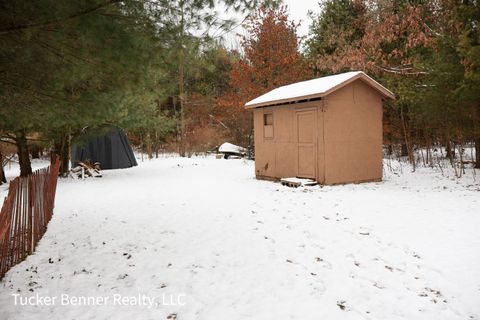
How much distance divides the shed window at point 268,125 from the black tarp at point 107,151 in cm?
789

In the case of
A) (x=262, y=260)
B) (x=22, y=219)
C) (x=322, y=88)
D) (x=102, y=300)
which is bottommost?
(x=102, y=300)

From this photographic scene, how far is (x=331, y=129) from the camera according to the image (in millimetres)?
10375

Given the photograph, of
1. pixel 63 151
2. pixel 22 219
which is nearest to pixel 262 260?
pixel 22 219

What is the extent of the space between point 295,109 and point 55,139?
30.3 ft

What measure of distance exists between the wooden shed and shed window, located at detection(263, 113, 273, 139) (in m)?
0.32

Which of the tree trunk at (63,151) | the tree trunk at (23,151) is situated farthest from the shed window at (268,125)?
the tree trunk at (23,151)

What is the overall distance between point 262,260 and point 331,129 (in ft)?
21.6

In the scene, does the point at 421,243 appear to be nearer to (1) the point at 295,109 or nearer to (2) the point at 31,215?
(2) the point at 31,215

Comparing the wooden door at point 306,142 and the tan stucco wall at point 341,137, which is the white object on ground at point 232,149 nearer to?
the tan stucco wall at point 341,137

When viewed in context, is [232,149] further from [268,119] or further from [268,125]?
[268,125]

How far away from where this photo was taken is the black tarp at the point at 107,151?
1714cm

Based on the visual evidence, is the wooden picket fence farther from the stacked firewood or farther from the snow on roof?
the stacked firewood

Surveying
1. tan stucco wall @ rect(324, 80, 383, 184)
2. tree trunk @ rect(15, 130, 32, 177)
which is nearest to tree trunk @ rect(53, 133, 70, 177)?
tree trunk @ rect(15, 130, 32, 177)

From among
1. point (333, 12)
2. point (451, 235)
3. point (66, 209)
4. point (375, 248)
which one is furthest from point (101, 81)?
point (333, 12)
